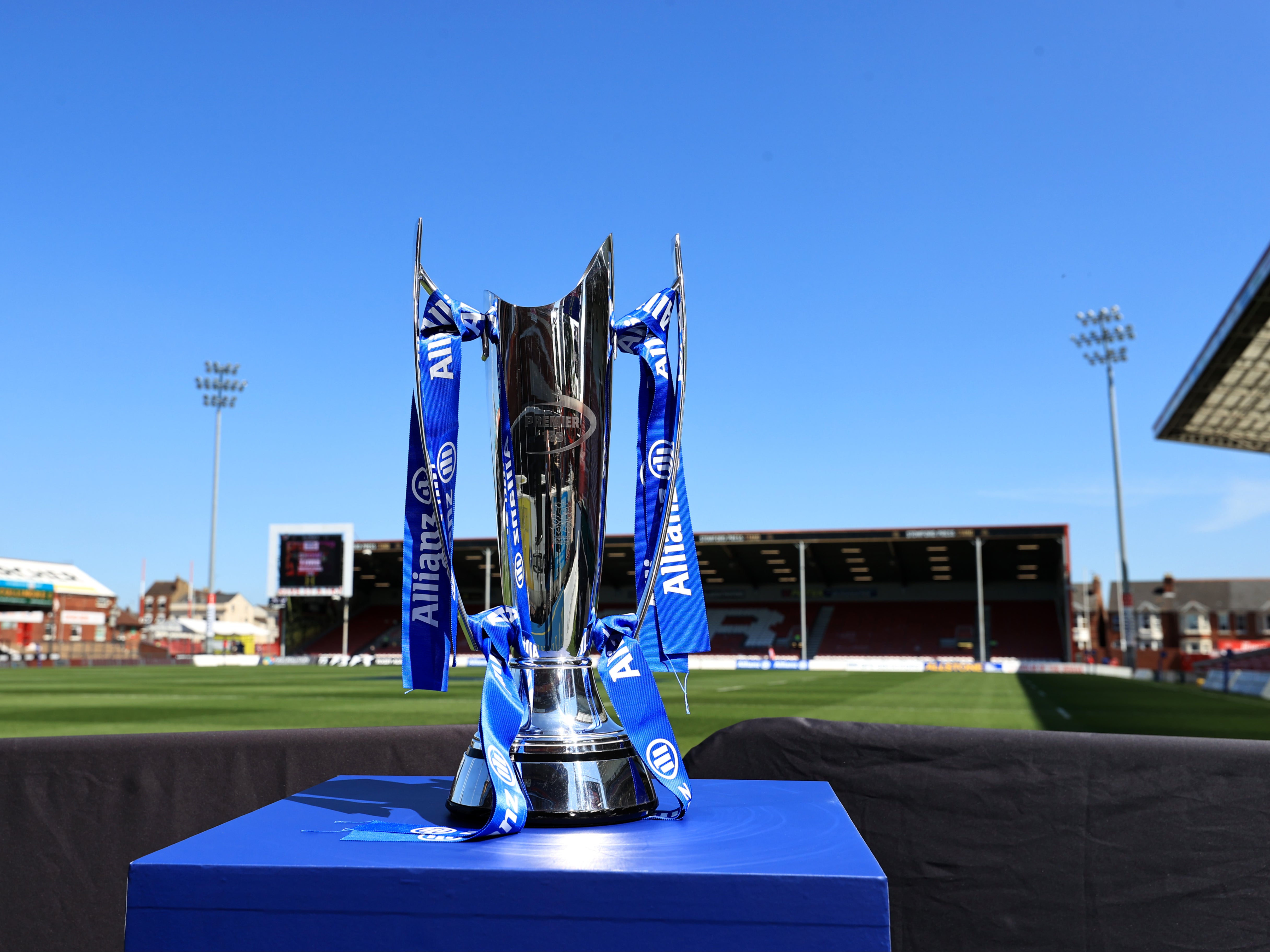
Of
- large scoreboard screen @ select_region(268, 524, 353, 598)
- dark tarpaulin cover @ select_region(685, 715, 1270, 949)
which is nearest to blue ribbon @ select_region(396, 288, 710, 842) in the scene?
dark tarpaulin cover @ select_region(685, 715, 1270, 949)

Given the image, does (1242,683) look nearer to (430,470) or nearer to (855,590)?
(430,470)

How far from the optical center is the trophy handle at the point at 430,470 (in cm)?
175

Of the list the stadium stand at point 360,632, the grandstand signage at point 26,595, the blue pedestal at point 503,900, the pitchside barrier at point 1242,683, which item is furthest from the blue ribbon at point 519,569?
the stadium stand at point 360,632

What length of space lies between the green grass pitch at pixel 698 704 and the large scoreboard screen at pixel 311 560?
35.7 feet

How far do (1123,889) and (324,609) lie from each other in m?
54.2

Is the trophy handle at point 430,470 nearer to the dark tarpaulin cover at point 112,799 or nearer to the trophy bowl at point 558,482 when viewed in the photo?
the trophy bowl at point 558,482

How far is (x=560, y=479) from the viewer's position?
181 cm

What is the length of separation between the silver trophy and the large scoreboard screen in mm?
38036

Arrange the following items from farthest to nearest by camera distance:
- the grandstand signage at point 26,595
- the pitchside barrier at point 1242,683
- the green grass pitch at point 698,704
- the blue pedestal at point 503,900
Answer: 1. the grandstand signage at point 26,595
2. the pitchside barrier at point 1242,683
3. the green grass pitch at point 698,704
4. the blue pedestal at point 503,900

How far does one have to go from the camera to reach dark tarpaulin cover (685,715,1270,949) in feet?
6.81

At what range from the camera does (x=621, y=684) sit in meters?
1.75

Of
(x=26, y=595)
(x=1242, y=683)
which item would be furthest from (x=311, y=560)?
(x=1242, y=683)

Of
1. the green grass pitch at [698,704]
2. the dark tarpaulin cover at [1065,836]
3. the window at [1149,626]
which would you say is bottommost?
the window at [1149,626]

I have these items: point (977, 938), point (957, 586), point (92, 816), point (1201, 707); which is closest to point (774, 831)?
point (977, 938)
